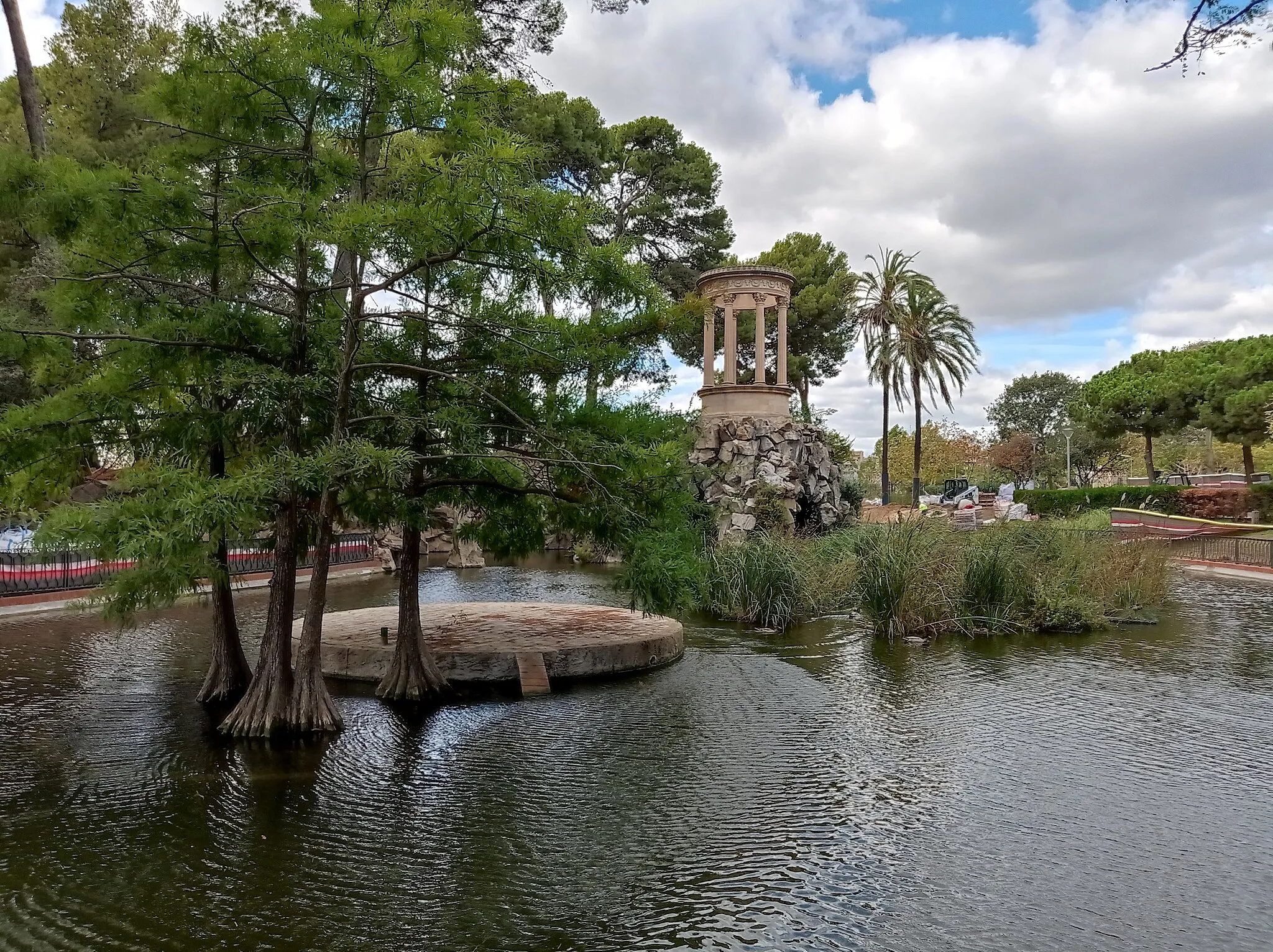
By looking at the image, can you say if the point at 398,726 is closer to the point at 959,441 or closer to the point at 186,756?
the point at 186,756

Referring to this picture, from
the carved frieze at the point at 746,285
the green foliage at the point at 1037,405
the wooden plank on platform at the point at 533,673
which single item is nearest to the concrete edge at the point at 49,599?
the wooden plank on platform at the point at 533,673

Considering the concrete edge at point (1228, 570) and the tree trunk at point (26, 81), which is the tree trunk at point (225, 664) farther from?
the concrete edge at point (1228, 570)

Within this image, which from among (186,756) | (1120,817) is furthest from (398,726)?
(1120,817)

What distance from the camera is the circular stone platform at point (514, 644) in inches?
355

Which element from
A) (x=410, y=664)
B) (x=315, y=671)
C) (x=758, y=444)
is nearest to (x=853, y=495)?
(x=758, y=444)

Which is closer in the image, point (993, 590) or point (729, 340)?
point (993, 590)

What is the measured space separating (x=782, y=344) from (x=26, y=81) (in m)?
19.1

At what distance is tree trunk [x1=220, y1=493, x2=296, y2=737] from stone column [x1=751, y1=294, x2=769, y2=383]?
18.2 meters

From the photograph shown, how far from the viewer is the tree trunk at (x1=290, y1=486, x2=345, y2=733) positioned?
717 centimetres

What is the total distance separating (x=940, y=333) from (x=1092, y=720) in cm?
2869

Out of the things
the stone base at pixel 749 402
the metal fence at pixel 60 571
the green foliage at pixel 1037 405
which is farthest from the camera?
the green foliage at pixel 1037 405

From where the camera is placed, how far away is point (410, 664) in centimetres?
855

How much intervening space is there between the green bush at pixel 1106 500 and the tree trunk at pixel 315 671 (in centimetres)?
2876

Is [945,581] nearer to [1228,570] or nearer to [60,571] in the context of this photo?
[1228,570]
